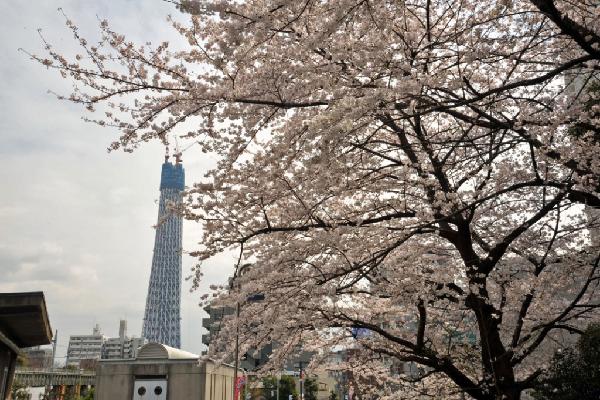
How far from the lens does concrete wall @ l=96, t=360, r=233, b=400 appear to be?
65.9 feet

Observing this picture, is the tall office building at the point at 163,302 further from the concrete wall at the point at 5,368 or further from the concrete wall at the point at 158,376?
the concrete wall at the point at 5,368

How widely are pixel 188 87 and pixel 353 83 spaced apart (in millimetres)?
2064

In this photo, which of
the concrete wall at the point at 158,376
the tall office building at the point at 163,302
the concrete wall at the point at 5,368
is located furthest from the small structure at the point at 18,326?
the tall office building at the point at 163,302

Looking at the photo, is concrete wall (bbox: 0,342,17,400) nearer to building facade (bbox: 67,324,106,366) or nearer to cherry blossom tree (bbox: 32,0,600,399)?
cherry blossom tree (bbox: 32,0,600,399)

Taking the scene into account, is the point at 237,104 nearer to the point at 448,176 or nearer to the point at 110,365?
the point at 448,176

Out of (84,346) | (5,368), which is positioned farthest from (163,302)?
(5,368)

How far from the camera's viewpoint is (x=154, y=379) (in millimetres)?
20516

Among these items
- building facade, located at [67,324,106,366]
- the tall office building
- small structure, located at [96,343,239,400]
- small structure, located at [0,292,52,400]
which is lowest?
small structure, located at [96,343,239,400]

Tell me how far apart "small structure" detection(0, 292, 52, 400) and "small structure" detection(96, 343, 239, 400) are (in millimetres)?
4492

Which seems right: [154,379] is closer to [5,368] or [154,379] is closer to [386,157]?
Answer: [5,368]

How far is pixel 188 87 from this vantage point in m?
6.11

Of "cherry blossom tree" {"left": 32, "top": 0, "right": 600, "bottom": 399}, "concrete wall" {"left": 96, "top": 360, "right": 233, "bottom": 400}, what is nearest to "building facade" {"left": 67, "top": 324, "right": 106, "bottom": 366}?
"concrete wall" {"left": 96, "top": 360, "right": 233, "bottom": 400}

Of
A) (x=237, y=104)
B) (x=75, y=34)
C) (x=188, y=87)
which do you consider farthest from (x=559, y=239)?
(x=75, y=34)

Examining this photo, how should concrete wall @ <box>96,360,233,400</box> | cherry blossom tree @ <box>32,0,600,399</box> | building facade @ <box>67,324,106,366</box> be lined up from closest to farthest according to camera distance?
cherry blossom tree @ <box>32,0,600,399</box>, concrete wall @ <box>96,360,233,400</box>, building facade @ <box>67,324,106,366</box>
